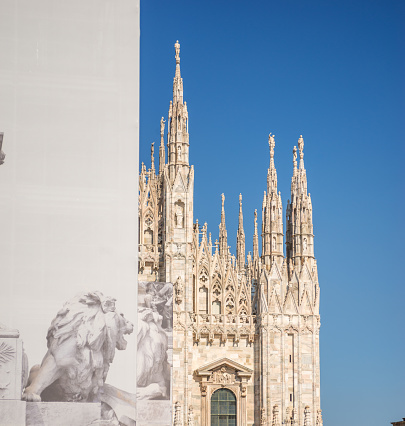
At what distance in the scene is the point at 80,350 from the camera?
32.9m

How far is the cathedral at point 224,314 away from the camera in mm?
41969

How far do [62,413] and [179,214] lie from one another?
Result: 1215 centimetres

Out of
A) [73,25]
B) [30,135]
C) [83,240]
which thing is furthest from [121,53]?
[83,240]

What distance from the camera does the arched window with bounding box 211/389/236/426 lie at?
4234 cm

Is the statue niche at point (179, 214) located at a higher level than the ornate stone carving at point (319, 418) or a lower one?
higher

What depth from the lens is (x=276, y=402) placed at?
42125 mm

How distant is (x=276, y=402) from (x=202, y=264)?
5843 millimetres

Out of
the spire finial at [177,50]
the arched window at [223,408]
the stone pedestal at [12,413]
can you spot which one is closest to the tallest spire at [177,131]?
the spire finial at [177,50]

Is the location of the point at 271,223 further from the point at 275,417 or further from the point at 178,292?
the point at 275,417

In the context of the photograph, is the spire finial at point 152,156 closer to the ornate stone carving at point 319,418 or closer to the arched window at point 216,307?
the arched window at point 216,307

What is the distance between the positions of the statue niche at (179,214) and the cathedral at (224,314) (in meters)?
0.04

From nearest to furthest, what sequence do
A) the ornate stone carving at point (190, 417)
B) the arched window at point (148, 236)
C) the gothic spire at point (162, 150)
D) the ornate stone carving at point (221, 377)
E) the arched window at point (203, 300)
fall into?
the ornate stone carving at point (190, 417), the ornate stone carving at point (221, 377), the arched window at point (148, 236), the arched window at point (203, 300), the gothic spire at point (162, 150)

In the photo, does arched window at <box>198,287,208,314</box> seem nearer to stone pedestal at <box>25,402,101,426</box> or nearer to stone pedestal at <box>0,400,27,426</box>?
stone pedestal at <box>25,402,101,426</box>

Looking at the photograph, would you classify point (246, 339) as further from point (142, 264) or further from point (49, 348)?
point (49, 348)
